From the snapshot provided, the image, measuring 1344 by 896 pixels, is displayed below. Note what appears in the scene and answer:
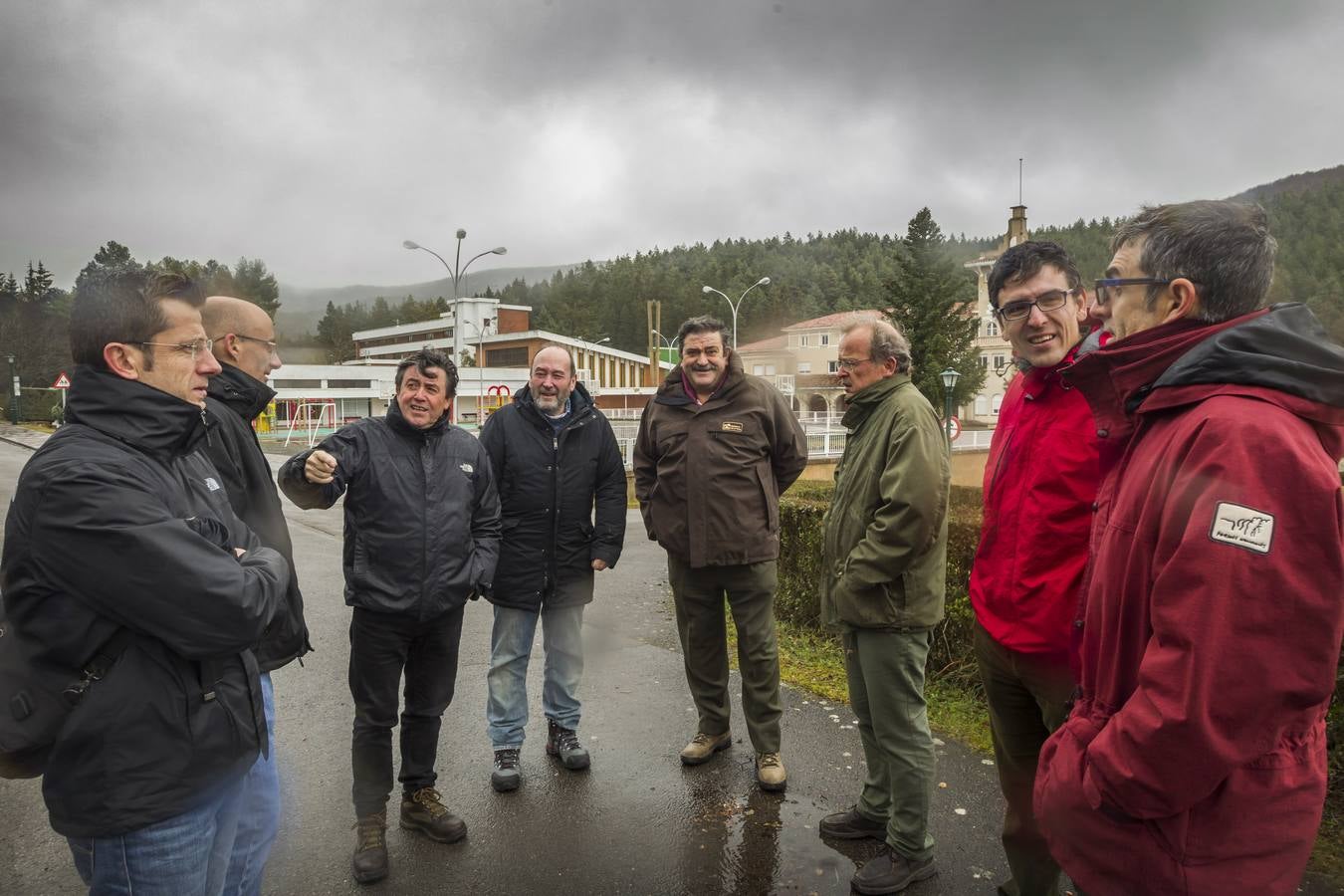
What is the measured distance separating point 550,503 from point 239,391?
1.64 meters

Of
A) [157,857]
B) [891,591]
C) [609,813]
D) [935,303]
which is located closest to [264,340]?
[157,857]

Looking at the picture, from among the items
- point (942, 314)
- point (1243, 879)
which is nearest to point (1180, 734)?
point (1243, 879)

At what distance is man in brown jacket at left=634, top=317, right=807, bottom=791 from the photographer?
13.3 feet

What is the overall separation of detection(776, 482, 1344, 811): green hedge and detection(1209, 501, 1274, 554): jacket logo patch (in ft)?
7.97

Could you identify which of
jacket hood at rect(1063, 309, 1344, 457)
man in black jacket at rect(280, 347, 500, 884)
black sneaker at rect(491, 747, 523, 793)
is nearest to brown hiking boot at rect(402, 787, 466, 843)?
man in black jacket at rect(280, 347, 500, 884)

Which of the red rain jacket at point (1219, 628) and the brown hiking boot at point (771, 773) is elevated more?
the red rain jacket at point (1219, 628)

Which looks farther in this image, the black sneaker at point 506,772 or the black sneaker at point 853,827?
the black sneaker at point 506,772

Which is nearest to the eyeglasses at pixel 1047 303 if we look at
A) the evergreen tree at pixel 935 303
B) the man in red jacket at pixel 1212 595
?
the man in red jacket at pixel 1212 595

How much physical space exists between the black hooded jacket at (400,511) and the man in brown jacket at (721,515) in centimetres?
98

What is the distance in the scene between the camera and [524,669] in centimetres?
418

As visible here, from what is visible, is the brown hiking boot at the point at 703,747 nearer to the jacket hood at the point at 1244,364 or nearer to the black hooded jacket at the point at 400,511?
the black hooded jacket at the point at 400,511

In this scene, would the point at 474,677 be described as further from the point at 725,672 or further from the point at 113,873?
the point at 113,873

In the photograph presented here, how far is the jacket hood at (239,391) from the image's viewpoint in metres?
3.06

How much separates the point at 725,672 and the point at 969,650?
1.82 metres
